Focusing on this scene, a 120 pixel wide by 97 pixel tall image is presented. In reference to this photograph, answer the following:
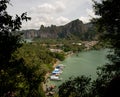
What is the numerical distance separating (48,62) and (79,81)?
68.6 metres

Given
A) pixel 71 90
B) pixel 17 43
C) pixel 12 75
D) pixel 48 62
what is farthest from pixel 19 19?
pixel 48 62

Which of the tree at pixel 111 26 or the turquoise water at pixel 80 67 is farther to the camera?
the turquoise water at pixel 80 67

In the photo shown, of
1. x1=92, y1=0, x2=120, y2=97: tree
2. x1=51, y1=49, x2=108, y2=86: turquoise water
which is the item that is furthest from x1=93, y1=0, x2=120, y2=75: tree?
x1=51, y1=49, x2=108, y2=86: turquoise water

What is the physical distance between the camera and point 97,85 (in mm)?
8398

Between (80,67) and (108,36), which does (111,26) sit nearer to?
(108,36)

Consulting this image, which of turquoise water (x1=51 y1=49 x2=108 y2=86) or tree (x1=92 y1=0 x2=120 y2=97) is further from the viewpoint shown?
turquoise water (x1=51 y1=49 x2=108 y2=86)

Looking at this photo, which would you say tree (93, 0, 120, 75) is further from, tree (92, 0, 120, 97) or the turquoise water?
the turquoise water

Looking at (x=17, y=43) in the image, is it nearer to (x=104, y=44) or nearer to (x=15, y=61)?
(x=15, y=61)

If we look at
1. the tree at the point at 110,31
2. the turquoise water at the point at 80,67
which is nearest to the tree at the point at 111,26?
the tree at the point at 110,31

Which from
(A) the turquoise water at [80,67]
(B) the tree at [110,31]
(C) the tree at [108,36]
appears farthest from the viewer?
(A) the turquoise water at [80,67]

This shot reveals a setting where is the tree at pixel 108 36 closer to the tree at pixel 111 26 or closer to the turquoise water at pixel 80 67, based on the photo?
the tree at pixel 111 26

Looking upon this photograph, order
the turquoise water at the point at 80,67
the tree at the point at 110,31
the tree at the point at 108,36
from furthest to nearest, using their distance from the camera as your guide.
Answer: the turquoise water at the point at 80,67
the tree at the point at 110,31
the tree at the point at 108,36

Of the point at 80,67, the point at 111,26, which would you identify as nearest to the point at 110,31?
the point at 111,26

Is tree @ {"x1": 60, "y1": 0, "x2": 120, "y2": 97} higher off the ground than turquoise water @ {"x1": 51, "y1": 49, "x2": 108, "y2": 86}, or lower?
higher
